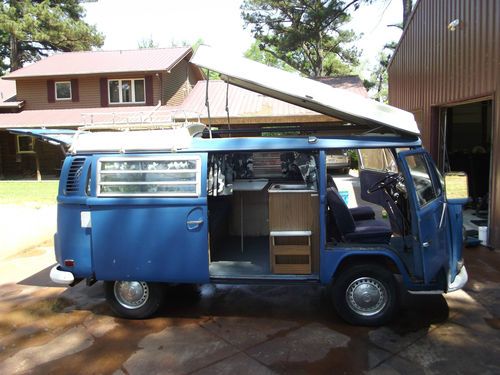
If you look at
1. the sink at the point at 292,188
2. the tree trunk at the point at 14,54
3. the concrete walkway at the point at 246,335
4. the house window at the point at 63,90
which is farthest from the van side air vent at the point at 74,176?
the tree trunk at the point at 14,54

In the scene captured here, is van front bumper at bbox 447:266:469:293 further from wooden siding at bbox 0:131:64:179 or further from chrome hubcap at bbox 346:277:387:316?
wooden siding at bbox 0:131:64:179

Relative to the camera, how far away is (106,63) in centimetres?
2305

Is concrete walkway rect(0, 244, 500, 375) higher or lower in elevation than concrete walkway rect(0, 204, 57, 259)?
lower

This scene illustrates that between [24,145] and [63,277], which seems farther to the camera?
[24,145]

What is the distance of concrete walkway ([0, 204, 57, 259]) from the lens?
28.6 feet

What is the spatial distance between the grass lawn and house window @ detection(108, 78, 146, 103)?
5.37 meters

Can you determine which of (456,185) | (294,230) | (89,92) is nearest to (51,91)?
(89,92)

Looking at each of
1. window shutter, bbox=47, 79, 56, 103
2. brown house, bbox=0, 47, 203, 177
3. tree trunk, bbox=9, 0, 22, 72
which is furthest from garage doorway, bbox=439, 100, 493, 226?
tree trunk, bbox=9, 0, 22, 72

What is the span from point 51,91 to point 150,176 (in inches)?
820

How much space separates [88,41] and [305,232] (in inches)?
1191

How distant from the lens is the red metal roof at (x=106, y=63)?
862 inches

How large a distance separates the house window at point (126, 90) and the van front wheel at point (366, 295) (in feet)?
63.8

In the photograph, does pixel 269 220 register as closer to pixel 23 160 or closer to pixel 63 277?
pixel 63 277

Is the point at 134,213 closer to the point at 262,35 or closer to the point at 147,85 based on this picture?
the point at 147,85
